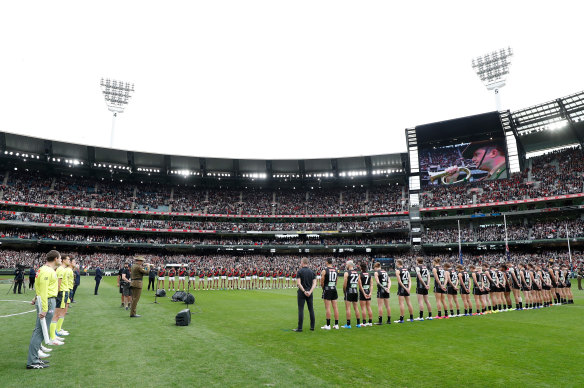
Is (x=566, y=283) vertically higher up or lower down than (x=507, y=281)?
lower down

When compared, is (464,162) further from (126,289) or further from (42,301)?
(42,301)

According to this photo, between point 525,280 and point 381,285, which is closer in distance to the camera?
point 381,285

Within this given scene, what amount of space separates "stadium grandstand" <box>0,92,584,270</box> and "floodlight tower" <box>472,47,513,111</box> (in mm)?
8100

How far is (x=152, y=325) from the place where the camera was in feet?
37.0

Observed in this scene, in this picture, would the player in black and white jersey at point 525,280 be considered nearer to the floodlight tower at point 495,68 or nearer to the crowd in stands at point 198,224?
the crowd in stands at point 198,224

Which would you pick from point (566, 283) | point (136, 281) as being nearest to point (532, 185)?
point (566, 283)

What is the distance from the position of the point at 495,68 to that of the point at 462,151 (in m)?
14.3

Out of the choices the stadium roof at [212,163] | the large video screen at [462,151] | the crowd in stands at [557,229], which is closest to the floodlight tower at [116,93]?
the stadium roof at [212,163]

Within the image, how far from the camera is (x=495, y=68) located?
56.5 meters

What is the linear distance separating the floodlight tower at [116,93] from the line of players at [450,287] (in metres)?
63.8

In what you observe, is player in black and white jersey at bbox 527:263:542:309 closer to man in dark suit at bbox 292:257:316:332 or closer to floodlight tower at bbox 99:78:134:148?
man in dark suit at bbox 292:257:316:332

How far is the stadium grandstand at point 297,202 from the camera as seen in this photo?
50906mm

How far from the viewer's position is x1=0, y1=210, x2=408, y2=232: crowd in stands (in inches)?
2101

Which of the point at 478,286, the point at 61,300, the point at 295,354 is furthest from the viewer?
the point at 478,286
